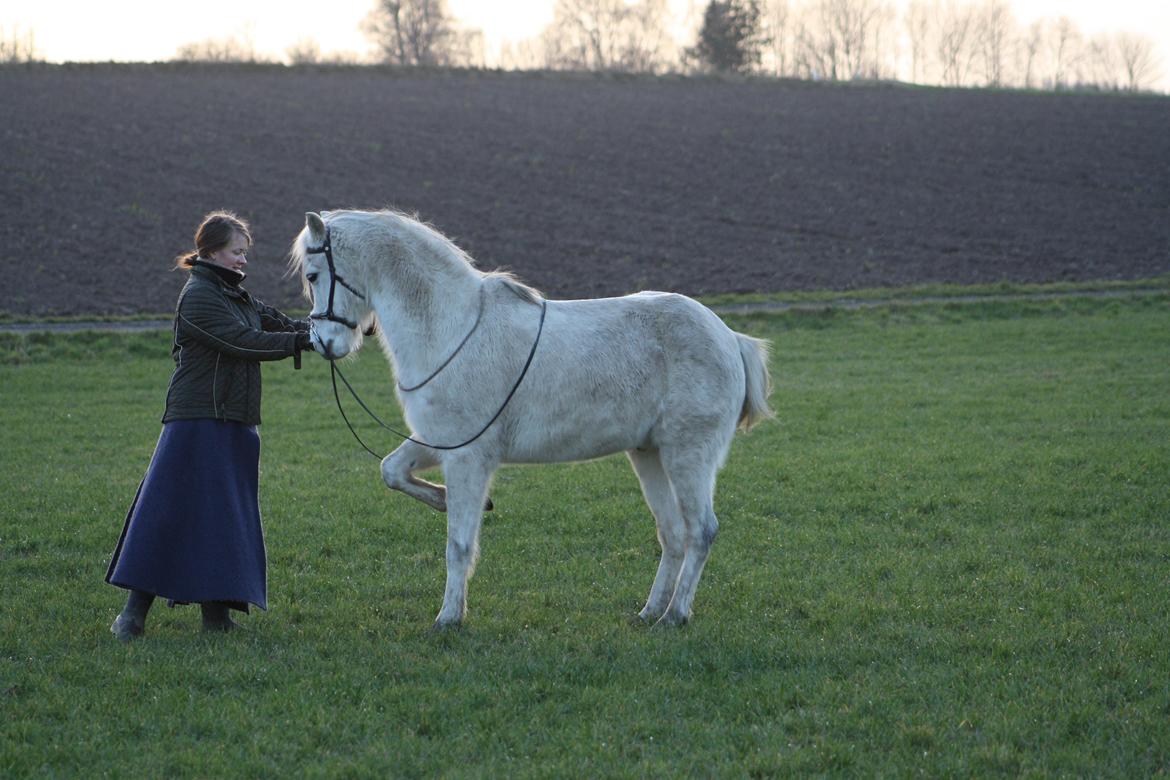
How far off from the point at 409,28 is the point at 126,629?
70343 mm

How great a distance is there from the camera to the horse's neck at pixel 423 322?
698 centimetres

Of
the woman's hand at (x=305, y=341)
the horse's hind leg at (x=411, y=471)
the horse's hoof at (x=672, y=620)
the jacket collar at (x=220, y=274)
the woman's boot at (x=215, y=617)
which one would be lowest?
the horse's hoof at (x=672, y=620)

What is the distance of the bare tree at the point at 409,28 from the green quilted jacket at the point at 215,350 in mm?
67506

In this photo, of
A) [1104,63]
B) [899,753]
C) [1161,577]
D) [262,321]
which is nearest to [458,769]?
[899,753]

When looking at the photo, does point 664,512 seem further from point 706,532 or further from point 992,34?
point 992,34

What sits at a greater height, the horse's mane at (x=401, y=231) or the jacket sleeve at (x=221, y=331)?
the horse's mane at (x=401, y=231)

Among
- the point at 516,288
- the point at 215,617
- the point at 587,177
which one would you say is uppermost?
the point at 587,177

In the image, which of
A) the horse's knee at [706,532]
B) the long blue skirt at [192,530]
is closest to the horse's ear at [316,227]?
the long blue skirt at [192,530]

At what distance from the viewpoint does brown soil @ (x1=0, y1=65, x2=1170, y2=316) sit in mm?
28531

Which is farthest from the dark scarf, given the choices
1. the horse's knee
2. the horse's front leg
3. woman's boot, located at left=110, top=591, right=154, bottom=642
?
the horse's knee

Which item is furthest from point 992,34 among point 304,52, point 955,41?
point 304,52

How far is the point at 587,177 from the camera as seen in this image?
128ft

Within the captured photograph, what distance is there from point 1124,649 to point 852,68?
90477 mm

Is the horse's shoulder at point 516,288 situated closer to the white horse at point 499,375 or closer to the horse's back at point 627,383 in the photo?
the white horse at point 499,375
